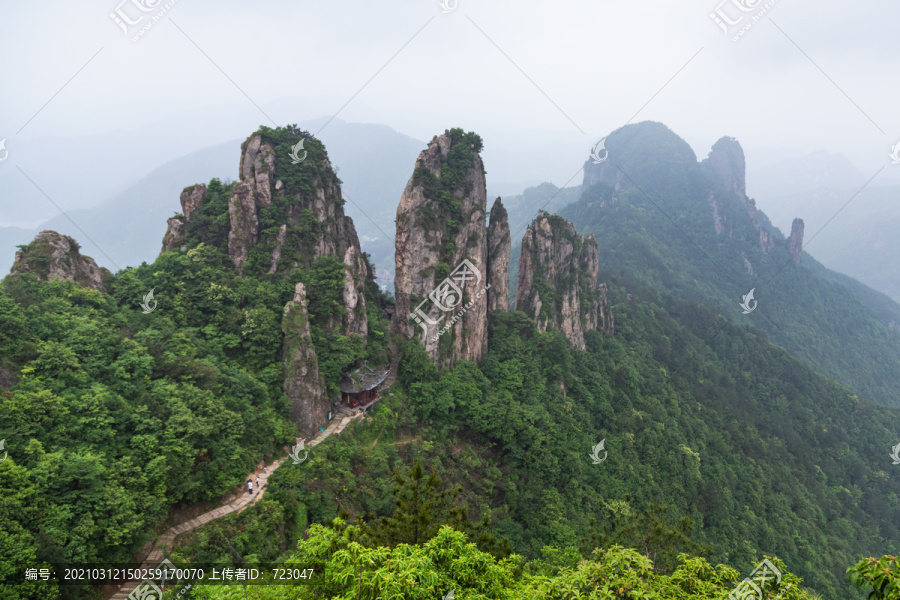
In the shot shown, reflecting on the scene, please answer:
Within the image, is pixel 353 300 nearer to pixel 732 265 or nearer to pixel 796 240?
pixel 732 265

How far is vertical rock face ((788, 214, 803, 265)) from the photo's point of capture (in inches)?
4021

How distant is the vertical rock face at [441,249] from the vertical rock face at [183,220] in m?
14.5

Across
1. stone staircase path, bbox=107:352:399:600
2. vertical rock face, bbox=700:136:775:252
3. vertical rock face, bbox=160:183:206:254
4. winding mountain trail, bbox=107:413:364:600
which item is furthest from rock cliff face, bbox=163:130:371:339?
vertical rock face, bbox=700:136:775:252

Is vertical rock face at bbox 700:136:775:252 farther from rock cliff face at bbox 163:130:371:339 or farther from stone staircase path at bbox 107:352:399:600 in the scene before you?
stone staircase path at bbox 107:352:399:600

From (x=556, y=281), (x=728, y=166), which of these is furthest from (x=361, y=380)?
(x=728, y=166)

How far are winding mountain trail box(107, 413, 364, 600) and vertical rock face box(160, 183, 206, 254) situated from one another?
16924mm

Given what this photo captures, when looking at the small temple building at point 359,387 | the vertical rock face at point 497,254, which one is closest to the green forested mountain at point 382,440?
the small temple building at point 359,387

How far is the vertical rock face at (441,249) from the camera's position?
108ft

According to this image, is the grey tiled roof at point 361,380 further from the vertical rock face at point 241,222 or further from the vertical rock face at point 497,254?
the vertical rock face at point 497,254

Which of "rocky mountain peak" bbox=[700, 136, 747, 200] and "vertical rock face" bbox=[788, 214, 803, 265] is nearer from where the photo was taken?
"vertical rock face" bbox=[788, 214, 803, 265]

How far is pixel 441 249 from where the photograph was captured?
3347 cm

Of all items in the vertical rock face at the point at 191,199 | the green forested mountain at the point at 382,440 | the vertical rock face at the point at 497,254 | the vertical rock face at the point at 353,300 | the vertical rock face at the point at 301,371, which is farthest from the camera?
the vertical rock face at the point at 497,254

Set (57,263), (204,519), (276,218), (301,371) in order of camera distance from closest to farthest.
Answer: (204,519) → (57,263) → (301,371) → (276,218)

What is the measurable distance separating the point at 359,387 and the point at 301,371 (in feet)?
13.4
